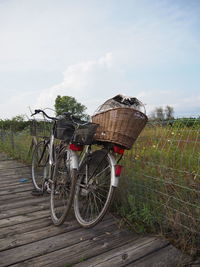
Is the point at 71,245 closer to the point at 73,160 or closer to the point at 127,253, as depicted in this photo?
the point at 127,253

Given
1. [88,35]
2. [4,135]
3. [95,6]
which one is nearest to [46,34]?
[88,35]

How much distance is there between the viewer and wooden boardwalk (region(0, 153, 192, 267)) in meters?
1.52

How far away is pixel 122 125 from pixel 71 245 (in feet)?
3.54

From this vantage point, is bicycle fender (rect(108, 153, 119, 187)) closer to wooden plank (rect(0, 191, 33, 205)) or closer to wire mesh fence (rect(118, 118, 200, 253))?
wire mesh fence (rect(118, 118, 200, 253))

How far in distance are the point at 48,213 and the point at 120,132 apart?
1368 mm

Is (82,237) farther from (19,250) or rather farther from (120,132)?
(120,132)

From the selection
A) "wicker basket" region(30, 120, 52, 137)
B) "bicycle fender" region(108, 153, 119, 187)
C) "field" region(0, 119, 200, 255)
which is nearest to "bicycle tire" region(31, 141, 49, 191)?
"wicker basket" region(30, 120, 52, 137)

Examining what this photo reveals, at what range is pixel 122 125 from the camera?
5.39ft

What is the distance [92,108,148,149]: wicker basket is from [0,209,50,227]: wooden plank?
1209 mm

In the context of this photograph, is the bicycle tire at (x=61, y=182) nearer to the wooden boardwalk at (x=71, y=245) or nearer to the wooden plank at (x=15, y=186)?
the wooden boardwalk at (x=71, y=245)

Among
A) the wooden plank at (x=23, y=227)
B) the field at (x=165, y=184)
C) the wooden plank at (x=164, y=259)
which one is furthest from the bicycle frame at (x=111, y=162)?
the wooden plank at (x=23, y=227)

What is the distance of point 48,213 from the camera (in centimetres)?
234

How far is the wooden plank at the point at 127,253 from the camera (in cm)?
150

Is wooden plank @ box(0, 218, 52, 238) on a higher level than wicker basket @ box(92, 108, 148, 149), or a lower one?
lower
